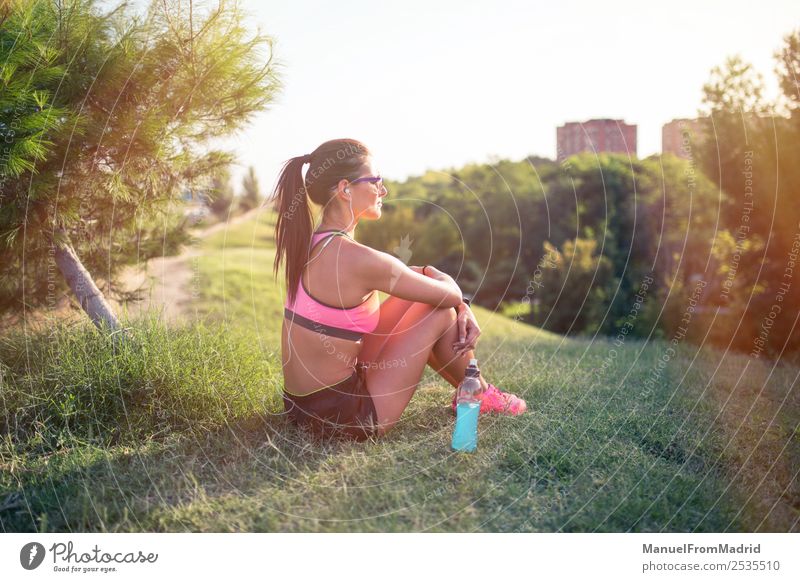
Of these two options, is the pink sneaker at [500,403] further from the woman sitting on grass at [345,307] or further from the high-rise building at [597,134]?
the high-rise building at [597,134]

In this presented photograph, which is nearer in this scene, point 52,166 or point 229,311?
point 52,166

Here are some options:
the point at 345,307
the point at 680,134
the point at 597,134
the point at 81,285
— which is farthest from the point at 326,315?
the point at 597,134

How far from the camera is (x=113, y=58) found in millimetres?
3680

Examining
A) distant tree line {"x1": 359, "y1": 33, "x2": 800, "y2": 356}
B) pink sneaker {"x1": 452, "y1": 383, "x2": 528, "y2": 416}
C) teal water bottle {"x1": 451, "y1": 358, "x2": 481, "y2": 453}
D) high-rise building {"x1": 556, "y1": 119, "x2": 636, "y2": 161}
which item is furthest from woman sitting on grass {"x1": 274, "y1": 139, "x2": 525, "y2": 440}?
high-rise building {"x1": 556, "y1": 119, "x2": 636, "y2": 161}

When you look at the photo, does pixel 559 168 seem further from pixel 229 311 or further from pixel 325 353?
pixel 325 353

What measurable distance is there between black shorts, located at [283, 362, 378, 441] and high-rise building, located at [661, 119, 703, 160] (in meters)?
3.29

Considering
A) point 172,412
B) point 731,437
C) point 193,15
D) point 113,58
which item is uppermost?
point 193,15

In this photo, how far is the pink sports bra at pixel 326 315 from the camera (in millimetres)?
2818

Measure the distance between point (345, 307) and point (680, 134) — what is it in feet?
14.5

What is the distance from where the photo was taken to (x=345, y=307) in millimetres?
2822

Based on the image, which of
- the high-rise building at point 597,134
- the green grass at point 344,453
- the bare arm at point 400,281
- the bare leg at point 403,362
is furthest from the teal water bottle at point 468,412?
the high-rise building at point 597,134

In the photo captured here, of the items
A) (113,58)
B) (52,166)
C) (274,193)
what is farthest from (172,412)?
(113,58)
